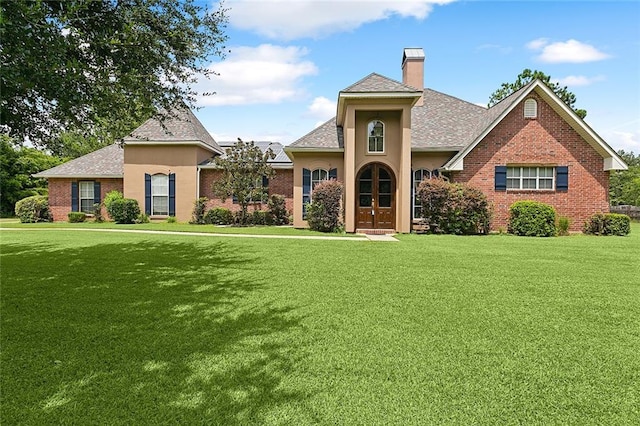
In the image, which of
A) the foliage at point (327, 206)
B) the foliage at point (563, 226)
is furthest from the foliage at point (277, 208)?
the foliage at point (563, 226)

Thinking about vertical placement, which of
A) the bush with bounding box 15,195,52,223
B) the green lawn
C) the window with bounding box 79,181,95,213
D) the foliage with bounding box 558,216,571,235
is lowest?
the green lawn

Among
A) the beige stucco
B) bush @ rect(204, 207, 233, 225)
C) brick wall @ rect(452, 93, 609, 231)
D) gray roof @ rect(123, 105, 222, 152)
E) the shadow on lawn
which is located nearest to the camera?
the shadow on lawn

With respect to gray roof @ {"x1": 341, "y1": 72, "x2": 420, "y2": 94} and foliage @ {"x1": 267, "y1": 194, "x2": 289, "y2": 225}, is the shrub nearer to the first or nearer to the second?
foliage @ {"x1": 267, "y1": 194, "x2": 289, "y2": 225}

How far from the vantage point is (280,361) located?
3.83m

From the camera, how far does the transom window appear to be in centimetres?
1762

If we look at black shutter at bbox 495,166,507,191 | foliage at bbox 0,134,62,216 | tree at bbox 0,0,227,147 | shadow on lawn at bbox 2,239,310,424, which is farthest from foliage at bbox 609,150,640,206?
foliage at bbox 0,134,62,216

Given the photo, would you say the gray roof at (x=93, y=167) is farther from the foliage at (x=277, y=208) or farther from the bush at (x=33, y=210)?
the foliage at (x=277, y=208)

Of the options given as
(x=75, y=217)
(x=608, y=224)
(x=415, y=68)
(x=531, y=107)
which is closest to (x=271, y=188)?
(x=415, y=68)

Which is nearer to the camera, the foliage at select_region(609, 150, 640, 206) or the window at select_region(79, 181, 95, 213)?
the window at select_region(79, 181, 95, 213)

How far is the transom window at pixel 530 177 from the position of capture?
17.6 metres

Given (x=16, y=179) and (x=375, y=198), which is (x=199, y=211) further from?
(x=16, y=179)

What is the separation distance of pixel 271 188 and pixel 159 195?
21.2 ft

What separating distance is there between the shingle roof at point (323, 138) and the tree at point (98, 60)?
9659 millimetres

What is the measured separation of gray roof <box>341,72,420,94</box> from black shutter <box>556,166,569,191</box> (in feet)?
24.3
